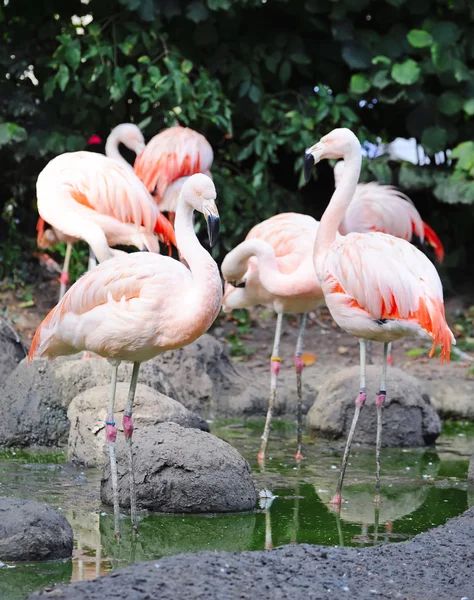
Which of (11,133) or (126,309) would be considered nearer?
(126,309)

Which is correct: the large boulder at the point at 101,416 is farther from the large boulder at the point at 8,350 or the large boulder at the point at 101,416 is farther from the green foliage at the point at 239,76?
the green foliage at the point at 239,76

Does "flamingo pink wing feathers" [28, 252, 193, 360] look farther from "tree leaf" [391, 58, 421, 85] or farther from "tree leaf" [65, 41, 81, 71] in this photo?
"tree leaf" [391, 58, 421, 85]

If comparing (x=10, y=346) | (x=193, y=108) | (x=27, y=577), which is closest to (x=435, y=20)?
(x=193, y=108)

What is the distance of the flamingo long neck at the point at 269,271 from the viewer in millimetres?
5645

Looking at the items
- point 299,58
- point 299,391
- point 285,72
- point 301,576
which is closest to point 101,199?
point 299,391

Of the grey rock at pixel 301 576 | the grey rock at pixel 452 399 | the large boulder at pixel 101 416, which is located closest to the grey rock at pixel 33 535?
the grey rock at pixel 301 576

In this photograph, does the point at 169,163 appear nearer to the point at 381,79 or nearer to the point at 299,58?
the point at 299,58

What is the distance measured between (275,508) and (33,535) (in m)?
1.30

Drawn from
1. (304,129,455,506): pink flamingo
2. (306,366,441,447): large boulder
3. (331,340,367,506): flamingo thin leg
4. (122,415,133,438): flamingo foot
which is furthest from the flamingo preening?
(122,415,133,438): flamingo foot

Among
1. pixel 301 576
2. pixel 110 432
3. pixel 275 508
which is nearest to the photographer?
pixel 301 576

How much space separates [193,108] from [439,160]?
2.51m

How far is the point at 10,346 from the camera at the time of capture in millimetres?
6520

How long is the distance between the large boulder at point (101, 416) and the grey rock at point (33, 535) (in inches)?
54.5

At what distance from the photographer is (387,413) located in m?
6.00
